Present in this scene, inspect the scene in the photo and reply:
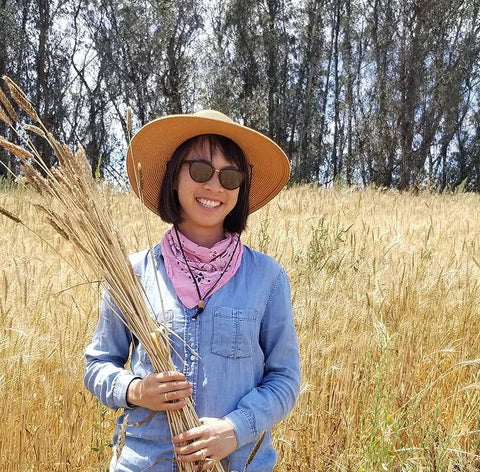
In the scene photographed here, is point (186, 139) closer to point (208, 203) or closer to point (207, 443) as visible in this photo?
point (208, 203)

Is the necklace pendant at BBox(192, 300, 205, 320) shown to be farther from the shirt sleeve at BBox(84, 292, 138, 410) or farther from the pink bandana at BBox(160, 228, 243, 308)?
the shirt sleeve at BBox(84, 292, 138, 410)

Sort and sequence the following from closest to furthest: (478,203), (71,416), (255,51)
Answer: (71,416), (478,203), (255,51)

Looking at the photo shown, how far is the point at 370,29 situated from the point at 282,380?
2429cm

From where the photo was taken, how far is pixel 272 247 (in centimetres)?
380

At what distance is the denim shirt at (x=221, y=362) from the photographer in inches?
55.1

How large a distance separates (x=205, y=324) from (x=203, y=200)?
315 millimetres

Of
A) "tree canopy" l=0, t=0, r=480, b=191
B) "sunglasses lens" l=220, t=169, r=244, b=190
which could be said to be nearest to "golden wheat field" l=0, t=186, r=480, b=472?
"sunglasses lens" l=220, t=169, r=244, b=190

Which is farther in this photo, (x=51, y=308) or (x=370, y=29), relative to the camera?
(x=370, y=29)

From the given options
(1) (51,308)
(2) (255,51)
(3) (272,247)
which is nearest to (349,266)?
(3) (272,247)

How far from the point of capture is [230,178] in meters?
1.52

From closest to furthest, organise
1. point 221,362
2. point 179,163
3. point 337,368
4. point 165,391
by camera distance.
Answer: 1. point 165,391
2. point 221,362
3. point 179,163
4. point 337,368

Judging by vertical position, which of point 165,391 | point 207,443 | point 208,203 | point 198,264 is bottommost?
point 207,443

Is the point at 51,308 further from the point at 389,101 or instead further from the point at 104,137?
the point at 104,137

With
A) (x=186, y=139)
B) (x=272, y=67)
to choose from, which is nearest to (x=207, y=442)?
(x=186, y=139)
